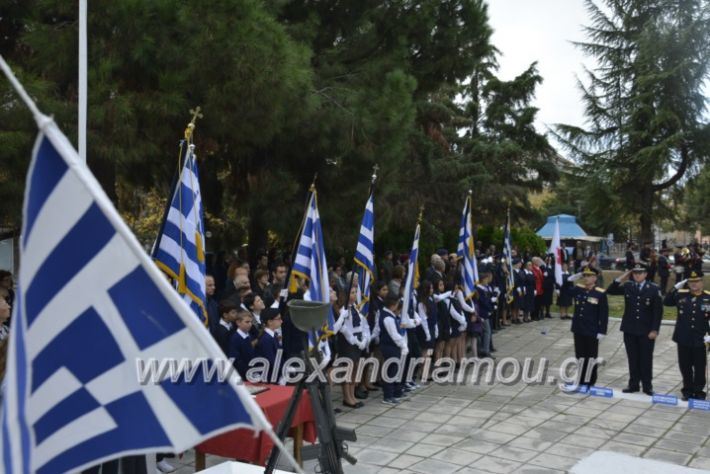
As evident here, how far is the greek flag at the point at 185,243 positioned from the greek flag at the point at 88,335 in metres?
4.31

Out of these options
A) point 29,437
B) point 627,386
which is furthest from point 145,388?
point 627,386

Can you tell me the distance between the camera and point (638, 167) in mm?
28609

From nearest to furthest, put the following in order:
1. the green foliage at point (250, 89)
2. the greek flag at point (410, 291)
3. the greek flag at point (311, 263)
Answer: the greek flag at point (311, 263) < the green foliage at point (250, 89) < the greek flag at point (410, 291)

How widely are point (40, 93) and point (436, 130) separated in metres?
18.0

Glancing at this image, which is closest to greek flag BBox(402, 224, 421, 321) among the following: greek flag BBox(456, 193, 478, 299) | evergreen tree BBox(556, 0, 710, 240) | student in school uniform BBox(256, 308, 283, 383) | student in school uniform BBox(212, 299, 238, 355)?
greek flag BBox(456, 193, 478, 299)

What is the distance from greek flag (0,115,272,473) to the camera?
2.18 metres

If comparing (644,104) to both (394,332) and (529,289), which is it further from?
(394,332)

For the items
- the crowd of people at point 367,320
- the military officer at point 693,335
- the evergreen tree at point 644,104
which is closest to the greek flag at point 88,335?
the crowd of people at point 367,320

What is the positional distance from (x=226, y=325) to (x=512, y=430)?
136 inches

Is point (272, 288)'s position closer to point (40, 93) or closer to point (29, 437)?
point (40, 93)

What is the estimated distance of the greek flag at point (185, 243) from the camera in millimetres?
6551

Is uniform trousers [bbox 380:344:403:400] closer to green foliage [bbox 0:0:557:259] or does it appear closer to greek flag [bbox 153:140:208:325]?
greek flag [bbox 153:140:208:325]

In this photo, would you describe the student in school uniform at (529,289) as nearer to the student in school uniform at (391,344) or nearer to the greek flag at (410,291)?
the greek flag at (410,291)

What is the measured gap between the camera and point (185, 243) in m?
6.67
